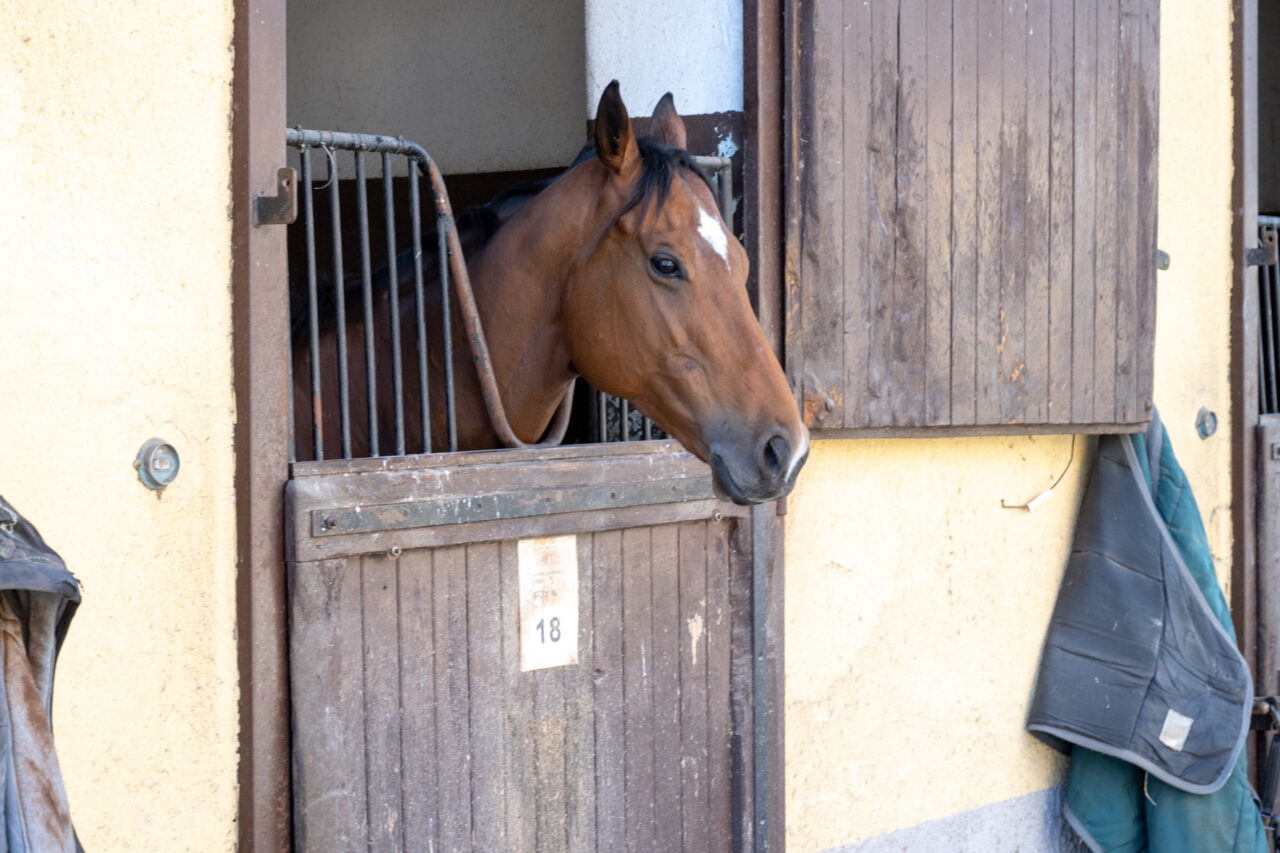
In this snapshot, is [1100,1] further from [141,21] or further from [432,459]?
[141,21]

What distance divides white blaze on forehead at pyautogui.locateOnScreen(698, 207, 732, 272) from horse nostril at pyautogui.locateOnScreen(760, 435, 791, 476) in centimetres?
39

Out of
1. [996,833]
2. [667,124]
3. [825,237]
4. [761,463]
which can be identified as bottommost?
[996,833]

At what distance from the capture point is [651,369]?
8.39 feet

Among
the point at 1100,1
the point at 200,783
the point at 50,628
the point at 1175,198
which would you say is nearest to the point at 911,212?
the point at 1100,1

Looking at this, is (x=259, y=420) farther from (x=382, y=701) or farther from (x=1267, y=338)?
(x=1267, y=338)

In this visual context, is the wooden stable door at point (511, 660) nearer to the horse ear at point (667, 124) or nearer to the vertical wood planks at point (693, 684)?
the vertical wood planks at point (693, 684)

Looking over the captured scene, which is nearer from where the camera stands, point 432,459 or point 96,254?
point 96,254

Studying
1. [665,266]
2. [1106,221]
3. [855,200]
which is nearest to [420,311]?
[665,266]

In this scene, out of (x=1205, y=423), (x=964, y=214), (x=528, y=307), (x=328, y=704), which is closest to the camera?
(x=328, y=704)

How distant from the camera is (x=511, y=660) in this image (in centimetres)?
262

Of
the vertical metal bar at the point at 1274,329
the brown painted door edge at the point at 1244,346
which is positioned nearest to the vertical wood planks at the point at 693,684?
the brown painted door edge at the point at 1244,346

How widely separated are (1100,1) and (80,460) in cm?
318

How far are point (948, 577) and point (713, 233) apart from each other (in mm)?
1666

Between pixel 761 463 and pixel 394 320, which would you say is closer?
pixel 761 463
